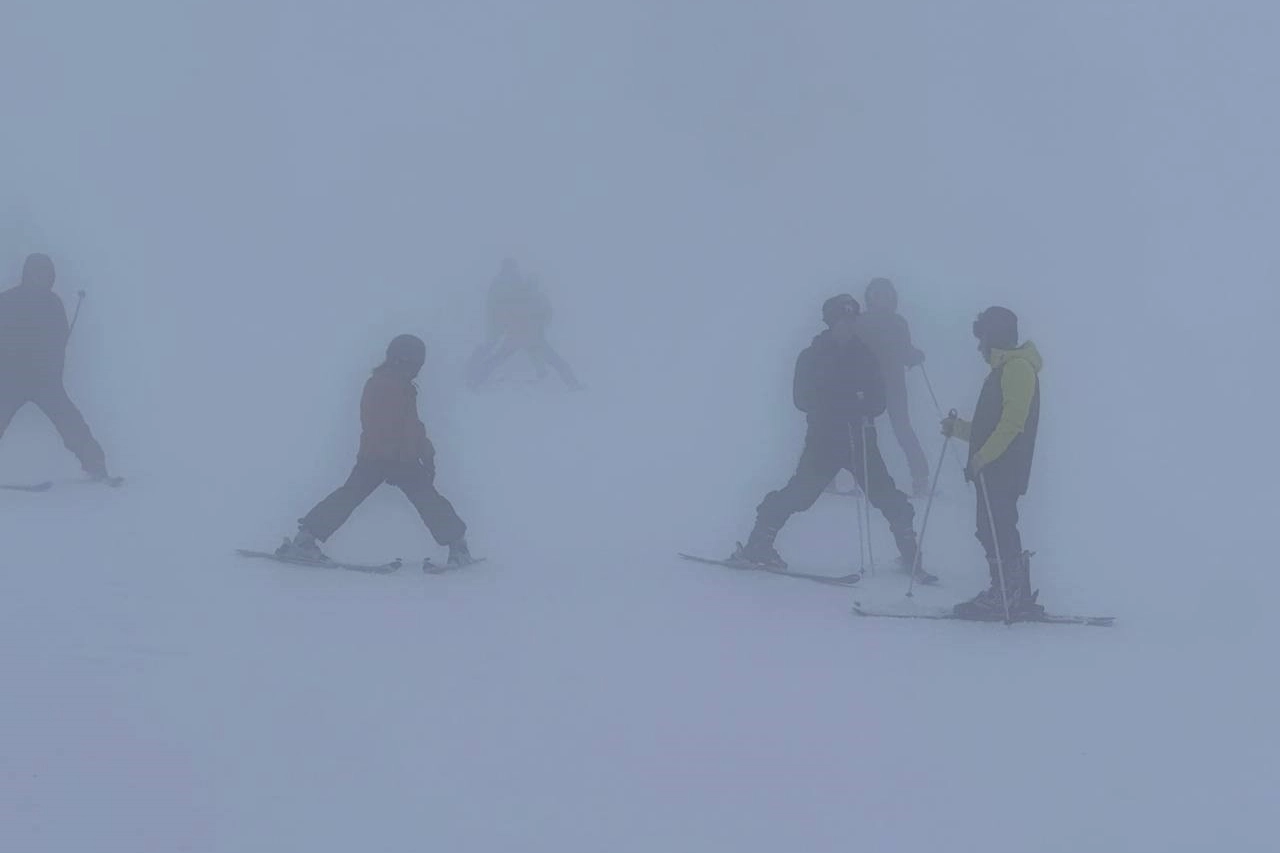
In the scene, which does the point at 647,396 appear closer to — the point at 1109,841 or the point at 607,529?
the point at 607,529

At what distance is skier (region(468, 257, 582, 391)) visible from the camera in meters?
15.5

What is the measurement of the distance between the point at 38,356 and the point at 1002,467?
6144mm

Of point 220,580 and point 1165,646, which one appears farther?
point 220,580

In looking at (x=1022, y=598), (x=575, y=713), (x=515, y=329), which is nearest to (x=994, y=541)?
(x=1022, y=598)

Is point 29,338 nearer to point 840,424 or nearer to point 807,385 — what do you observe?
point 807,385

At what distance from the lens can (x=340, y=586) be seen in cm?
683

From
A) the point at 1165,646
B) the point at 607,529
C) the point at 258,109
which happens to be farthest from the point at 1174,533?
the point at 258,109

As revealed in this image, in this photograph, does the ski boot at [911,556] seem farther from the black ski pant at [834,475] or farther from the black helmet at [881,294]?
the black helmet at [881,294]

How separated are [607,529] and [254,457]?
361 cm

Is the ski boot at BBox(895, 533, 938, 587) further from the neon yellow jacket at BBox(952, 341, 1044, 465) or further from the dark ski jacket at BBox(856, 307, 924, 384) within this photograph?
the dark ski jacket at BBox(856, 307, 924, 384)

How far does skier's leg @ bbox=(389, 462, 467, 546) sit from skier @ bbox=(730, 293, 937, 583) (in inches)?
61.9

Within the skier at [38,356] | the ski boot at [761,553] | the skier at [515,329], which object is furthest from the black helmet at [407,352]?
the skier at [515,329]

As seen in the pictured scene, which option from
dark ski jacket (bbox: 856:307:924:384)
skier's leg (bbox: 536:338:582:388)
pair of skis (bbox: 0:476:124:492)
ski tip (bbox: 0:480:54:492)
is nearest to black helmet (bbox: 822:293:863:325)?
dark ski jacket (bbox: 856:307:924:384)

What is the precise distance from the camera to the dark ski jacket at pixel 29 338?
354 inches
